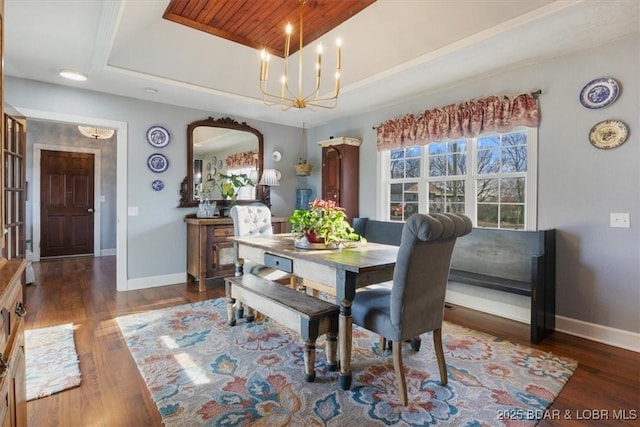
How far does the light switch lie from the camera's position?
2613 mm

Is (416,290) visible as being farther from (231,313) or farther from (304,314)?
(231,313)

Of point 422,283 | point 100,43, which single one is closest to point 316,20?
point 100,43

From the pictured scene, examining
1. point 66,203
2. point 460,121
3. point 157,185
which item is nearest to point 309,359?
point 460,121

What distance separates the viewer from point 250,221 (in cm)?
356

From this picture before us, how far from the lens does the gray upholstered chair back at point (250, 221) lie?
136 inches

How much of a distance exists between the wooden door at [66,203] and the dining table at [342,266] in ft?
18.2

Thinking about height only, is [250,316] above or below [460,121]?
below

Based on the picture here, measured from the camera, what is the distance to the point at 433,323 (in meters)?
2.04

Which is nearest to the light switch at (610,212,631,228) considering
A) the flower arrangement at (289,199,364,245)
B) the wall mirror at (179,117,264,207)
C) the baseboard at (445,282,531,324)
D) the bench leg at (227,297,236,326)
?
the baseboard at (445,282,531,324)

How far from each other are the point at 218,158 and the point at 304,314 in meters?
3.41

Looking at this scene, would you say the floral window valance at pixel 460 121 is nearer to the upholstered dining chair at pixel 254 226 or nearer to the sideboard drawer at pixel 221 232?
the upholstered dining chair at pixel 254 226

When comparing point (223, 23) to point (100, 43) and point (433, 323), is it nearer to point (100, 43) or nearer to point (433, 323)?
point (100, 43)

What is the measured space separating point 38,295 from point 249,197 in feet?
9.22

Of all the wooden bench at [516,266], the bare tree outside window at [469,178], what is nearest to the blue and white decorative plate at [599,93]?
the bare tree outside window at [469,178]
